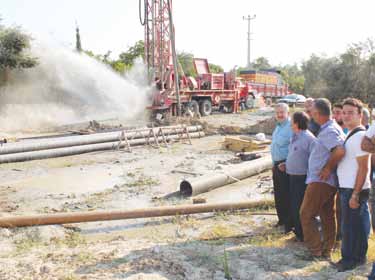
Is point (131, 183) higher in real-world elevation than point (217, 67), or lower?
lower

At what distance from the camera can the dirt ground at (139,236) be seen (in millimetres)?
4008

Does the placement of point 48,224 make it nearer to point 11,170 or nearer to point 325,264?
point 325,264

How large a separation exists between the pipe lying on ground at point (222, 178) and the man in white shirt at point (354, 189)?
12.3ft

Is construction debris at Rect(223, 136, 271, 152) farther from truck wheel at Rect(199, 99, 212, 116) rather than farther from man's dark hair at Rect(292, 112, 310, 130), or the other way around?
truck wheel at Rect(199, 99, 212, 116)

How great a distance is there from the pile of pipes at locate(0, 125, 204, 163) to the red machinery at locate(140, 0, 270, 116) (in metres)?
5.89

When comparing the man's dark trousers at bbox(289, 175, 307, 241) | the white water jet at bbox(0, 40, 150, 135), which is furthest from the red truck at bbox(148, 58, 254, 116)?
the man's dark trousers at bbox(289, 175, 307, 241)

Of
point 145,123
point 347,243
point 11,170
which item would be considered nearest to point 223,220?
point 347,243

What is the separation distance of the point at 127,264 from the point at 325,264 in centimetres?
200

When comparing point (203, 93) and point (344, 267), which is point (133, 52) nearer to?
point (203, 93)

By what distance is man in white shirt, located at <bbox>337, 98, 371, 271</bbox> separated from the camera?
3744 mm

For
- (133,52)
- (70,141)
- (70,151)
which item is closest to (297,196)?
(70,151)

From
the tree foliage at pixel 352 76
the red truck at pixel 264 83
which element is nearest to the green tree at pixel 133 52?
the red truck at pixel 264 83

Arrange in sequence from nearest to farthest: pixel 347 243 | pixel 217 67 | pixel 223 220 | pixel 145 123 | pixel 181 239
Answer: pixel 347 243
pixel 181 239
pixel 223 220
pixel 145 123
pixel 217 67

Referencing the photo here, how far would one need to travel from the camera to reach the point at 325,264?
13.8 feet
